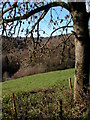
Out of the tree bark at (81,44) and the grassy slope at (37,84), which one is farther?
the grassy slope at (37,84)

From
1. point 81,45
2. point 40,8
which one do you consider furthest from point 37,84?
A: point 40,8

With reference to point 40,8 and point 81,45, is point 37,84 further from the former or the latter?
point 40,8

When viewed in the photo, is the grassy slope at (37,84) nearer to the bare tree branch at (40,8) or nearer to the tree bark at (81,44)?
the tree bark at (81,44)

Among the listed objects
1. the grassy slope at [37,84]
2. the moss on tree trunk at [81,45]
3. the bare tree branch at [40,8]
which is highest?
the bare tree branch at [40,8]

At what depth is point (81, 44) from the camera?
9.16m

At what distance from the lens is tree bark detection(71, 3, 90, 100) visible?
9109mm

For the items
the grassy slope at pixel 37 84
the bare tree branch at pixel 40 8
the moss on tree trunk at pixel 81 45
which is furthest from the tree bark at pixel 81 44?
the grassy slope at pixel 37 84

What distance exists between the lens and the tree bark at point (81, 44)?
9109 mm

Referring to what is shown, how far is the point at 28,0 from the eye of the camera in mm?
8922

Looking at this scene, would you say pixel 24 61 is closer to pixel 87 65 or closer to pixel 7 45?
pixel 7 45

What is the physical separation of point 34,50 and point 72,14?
2.16 metres

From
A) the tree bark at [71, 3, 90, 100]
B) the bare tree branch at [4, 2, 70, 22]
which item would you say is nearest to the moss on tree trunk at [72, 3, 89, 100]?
the tree bark at [71, 3, 90, 100]

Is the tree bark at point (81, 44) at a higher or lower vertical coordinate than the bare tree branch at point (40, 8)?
lower

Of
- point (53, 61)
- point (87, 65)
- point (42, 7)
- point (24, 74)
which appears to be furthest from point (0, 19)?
point (24, 74)
